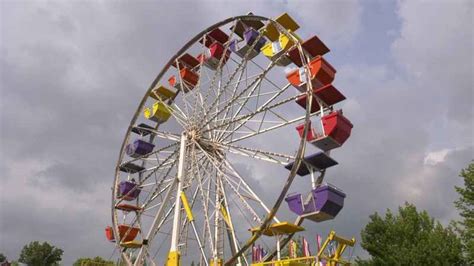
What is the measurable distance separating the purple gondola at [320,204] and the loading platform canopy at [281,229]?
507 mm

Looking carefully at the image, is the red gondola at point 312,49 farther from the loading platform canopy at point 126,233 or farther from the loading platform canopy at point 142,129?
the loading platform canopy at point 126,233

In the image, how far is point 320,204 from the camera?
1386cm

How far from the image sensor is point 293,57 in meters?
17.4

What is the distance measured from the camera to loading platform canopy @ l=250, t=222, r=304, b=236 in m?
13.9

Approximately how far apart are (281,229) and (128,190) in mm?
10382

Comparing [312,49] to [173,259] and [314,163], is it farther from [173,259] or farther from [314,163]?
[173,259]

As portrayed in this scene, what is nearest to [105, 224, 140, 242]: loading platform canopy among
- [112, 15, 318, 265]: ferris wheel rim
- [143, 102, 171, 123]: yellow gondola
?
[112, 15, 318, 265]: ferris wheel rim

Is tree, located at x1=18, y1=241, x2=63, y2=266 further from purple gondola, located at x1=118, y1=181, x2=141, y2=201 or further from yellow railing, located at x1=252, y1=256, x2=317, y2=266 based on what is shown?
yellow railing, located at x1=252, y1=256, x2=317, y2=266

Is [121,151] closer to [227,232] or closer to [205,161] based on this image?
[205,161]

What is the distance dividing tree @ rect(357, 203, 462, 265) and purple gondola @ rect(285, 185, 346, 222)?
1247cm

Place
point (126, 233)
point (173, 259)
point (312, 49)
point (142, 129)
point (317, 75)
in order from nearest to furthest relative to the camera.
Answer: point (173, 259), point (317, 75), point (312, 49), point (126, 233), point (142, 129)

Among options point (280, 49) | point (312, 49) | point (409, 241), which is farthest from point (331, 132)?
point (409, 241)

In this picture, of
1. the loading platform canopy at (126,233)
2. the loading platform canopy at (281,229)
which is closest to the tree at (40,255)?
the loading platform canopy at (126,233)

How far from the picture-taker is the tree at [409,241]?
77.4 ft
